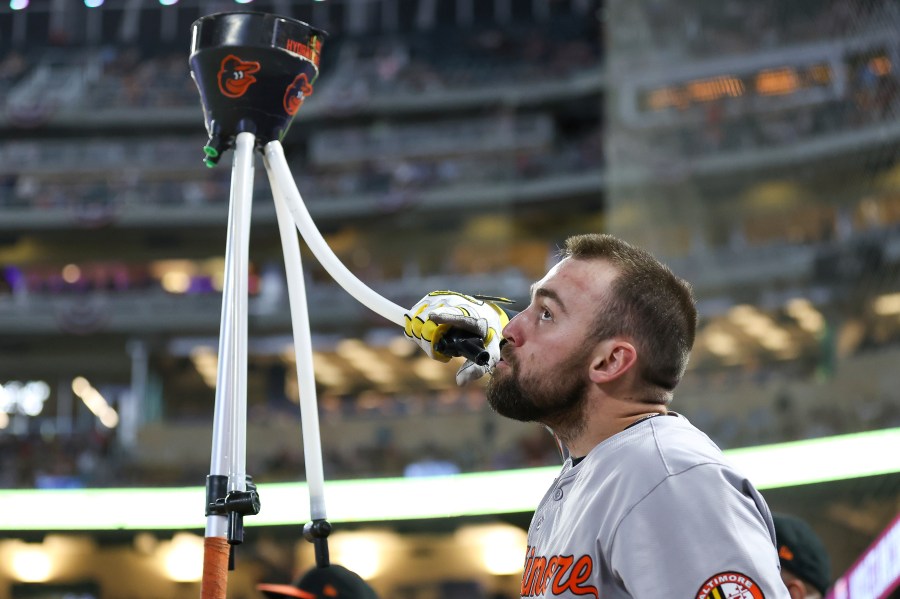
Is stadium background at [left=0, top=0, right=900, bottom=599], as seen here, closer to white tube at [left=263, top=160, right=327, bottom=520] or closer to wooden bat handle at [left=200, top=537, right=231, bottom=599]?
white tube at [left=263, top=160, right=327, bottom=520]

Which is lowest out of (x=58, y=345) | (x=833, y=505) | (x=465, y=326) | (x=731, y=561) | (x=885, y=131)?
(x=731, y=561)

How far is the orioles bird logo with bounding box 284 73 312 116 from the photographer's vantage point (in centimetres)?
234

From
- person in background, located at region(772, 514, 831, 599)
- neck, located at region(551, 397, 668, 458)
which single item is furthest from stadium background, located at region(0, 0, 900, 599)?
neck, located at region(551, 397, 668, 458)

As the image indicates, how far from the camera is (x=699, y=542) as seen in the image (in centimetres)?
146

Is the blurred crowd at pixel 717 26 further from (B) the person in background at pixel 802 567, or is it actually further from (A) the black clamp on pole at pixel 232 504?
(A) the black clamp on pole at pixel 232 504

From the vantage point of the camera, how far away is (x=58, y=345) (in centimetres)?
2742

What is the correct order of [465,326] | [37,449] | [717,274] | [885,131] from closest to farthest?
[465,326] → [885,131] → [717,274] → [37,449]

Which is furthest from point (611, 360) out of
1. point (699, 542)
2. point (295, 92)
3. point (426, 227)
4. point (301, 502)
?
point (426, 227)

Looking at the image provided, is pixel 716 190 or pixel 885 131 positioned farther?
pixel 716 190

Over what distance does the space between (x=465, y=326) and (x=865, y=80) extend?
33.8 feet

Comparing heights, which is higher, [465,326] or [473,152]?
[473,152]

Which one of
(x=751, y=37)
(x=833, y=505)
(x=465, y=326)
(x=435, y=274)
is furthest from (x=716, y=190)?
(x=435, y=274)

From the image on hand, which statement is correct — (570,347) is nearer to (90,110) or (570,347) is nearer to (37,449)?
(37,449)

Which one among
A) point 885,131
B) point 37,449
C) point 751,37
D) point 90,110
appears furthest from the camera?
point 90,110
